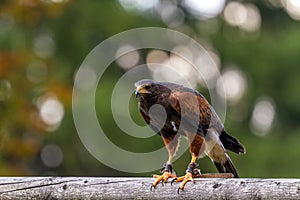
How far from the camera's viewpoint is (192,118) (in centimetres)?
356

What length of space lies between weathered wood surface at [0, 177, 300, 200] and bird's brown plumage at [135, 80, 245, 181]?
539 mm

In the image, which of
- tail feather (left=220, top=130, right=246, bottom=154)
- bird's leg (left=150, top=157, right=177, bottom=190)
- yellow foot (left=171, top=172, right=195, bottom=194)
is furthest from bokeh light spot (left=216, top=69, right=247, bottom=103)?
yellow foot (left=171, top=172, right=195, bottom=194)

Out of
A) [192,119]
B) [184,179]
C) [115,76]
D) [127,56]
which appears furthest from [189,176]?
[127,56]

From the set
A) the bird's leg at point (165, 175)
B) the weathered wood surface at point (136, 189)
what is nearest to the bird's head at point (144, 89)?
the bird's leg at point (165, 175)

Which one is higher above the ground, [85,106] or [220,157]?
[85,106]

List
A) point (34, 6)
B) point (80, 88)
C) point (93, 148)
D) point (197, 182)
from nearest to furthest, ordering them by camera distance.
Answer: point (197, 182) → point (34, 6) → point (93, 148) → point (80, 88)

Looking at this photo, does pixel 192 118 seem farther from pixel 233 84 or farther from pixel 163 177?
pixel 233 84

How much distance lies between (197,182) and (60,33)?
7.39 meters

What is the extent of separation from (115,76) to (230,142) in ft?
22.8

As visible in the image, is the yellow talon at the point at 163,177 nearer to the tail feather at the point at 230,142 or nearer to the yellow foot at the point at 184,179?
the yellow foot at the point at 184,179

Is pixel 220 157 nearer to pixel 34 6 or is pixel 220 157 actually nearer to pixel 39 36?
pixel 34 6

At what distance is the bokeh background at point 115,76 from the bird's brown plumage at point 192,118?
3.88m

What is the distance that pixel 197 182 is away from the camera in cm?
301

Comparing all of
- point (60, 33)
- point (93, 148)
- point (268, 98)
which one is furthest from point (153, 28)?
point (93, 148)
